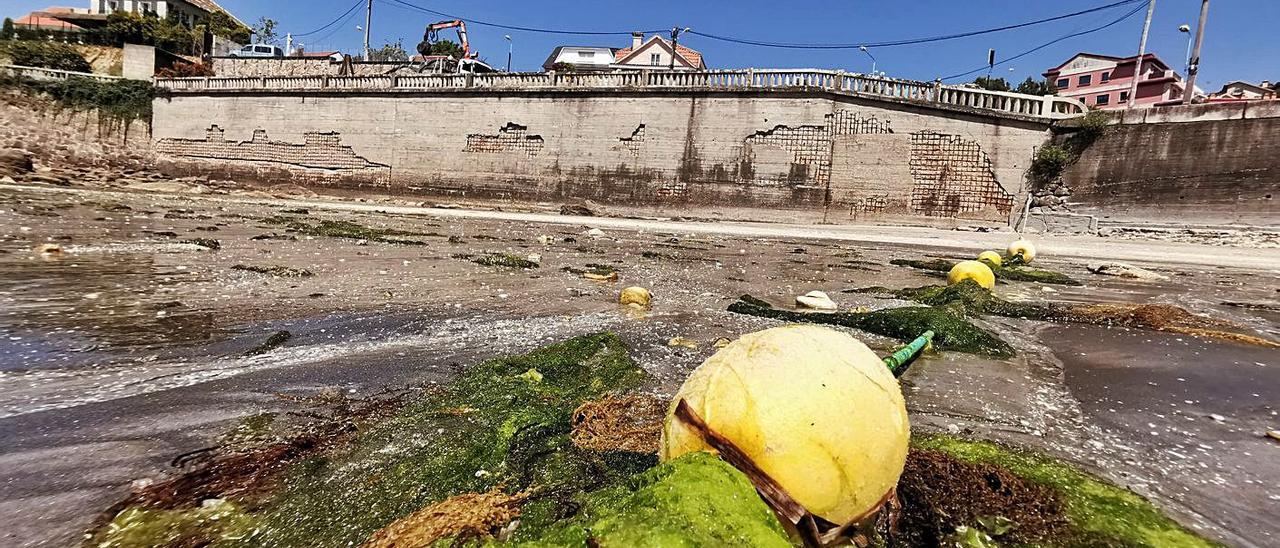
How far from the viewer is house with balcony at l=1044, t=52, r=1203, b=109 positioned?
4672cm

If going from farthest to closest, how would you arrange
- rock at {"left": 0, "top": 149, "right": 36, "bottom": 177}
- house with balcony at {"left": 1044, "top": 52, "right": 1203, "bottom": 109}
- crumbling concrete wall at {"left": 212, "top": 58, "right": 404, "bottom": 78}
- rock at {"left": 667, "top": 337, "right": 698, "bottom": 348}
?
house with balcony at {"left": 1044, "top": 52, "right": 1203, "bottom": 109} → crumbling concrete wall at {"left": 212, "top": 58, "right": 404, "bottom": 78} → rock at {"left": 0, "top": 149, "right": 36, "bottom": 177} → rock at {"left": 667, "top": 337, "right": 698, "bottom": 348}

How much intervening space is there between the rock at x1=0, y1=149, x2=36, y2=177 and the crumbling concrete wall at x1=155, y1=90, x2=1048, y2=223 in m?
5.82

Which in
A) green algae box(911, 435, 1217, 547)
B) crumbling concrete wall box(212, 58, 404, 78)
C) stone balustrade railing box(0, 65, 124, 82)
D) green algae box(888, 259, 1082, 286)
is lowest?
green algae box(911, 435, 1217, 547)

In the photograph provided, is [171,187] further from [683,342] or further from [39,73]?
[683,342]

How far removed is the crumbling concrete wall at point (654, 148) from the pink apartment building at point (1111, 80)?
4096 cm

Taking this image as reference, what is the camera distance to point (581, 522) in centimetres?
185

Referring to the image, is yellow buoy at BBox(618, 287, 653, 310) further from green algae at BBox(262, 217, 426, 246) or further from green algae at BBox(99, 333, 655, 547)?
green algae at BBox(262, 217, 426, 246)

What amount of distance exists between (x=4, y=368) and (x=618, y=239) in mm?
11795

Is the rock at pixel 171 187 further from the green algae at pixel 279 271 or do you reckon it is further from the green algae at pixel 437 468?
the green algae at pixel 437 468

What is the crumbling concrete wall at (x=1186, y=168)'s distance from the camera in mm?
15836

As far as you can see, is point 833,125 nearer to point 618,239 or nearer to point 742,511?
point 618,239

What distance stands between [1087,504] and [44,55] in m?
50.5

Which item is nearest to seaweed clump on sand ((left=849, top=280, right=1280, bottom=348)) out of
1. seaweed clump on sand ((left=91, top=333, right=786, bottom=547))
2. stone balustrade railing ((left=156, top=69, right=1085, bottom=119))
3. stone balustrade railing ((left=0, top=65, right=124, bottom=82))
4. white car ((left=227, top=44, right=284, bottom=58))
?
seaweed clump on sand ((left=91, top=333, right=786, bottom=547))

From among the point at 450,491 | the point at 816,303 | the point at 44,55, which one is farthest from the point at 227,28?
the point at 450,491
